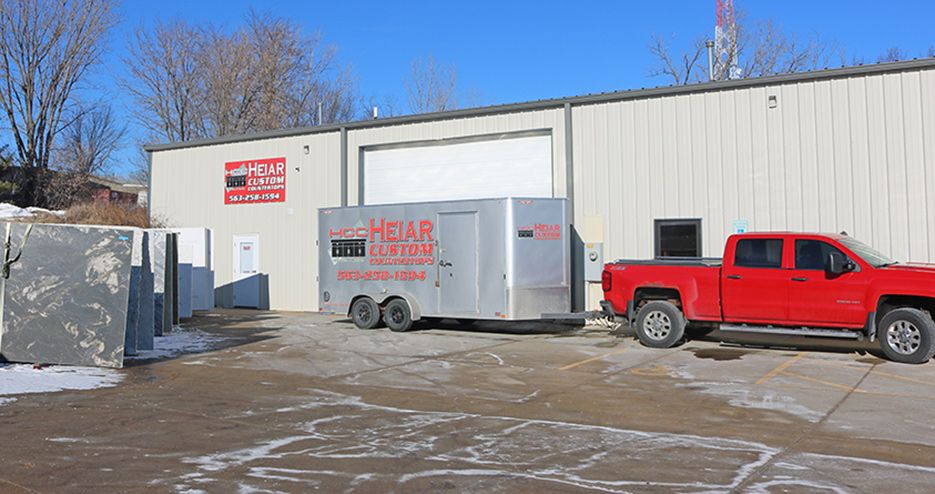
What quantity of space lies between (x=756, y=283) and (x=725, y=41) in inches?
1049

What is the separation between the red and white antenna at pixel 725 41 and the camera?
34281 millimetres

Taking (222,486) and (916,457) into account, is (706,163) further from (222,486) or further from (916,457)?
(222,486)

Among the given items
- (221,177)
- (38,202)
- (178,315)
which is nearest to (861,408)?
(178,315)

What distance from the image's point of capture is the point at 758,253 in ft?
39.4

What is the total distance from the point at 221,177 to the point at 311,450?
19.1m

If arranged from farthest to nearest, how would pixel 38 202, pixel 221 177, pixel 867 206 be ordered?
pixel 38 202
pixel 221 177
pixel 867 206

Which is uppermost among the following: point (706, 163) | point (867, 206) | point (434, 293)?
point (706, 163)

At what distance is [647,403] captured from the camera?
8086mm

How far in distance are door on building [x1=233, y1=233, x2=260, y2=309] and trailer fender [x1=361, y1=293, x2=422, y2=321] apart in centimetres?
770

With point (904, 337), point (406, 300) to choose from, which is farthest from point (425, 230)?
point (904, 337)

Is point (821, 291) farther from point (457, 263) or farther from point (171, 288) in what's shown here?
point (171, 288)

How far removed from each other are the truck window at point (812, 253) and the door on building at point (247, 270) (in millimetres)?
15955

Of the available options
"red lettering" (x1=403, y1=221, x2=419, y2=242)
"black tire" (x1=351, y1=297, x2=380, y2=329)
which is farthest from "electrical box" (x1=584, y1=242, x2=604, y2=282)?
"black tire" (x1=351, y1=297, x2=380, y2=329)

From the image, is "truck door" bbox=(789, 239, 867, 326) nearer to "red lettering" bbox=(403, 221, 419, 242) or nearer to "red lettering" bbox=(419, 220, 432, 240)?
"red lettering" bbox=(419, 220, 432, 240)
